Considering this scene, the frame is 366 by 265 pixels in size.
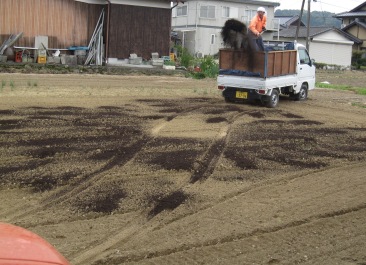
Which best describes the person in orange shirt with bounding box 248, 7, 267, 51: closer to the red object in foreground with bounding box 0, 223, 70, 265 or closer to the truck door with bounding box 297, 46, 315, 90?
the truck door with bounding box 297, 46, 315, 90

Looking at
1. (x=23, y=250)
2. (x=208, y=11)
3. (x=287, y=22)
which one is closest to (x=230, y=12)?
(x=208, y=11)

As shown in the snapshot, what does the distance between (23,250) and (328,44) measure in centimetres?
6056

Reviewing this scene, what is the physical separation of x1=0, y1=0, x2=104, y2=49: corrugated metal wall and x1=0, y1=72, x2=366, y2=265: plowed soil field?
12.5 meters

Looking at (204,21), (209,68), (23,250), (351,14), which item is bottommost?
(23,250)

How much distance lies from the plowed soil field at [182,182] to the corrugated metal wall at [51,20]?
12500 mm

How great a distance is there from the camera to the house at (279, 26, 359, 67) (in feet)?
195

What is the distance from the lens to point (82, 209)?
706 centimetres

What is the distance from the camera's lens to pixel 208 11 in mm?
50875

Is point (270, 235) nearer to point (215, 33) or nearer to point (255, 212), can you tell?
point (255, 212)

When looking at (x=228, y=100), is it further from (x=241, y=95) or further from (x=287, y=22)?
(x=287, y=22)

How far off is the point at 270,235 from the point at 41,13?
23.6 meters

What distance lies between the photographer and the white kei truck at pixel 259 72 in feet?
55.2

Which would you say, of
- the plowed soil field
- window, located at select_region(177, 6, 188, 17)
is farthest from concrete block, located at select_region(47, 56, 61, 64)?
window, located at select_region(177, 6, 188, 17)

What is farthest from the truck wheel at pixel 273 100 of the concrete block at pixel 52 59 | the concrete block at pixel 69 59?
the concrete block at pixel 52 59
